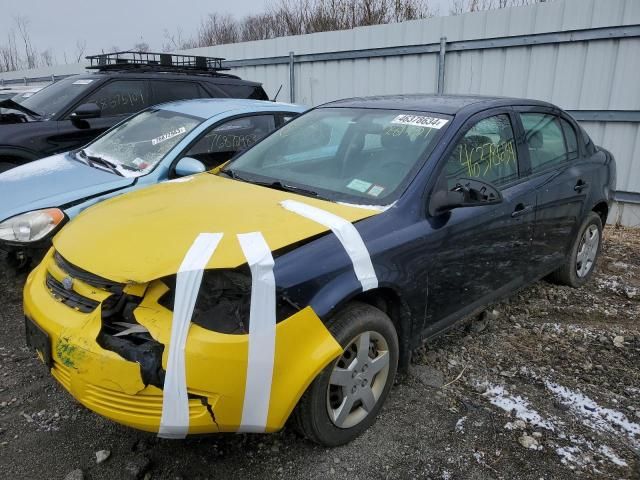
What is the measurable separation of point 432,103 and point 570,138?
5.07ft

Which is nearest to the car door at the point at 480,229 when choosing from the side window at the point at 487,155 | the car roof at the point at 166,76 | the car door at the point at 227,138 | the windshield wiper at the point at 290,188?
the side window at the point at 487,155

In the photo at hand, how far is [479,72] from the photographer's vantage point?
23.6ft

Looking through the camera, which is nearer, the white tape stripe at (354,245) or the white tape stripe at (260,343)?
the white tape stripe at (260,343)

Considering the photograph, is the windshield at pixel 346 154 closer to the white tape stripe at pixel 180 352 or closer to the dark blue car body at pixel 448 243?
the dark blue car body at pixel 448 243

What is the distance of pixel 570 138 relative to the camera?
4.12m

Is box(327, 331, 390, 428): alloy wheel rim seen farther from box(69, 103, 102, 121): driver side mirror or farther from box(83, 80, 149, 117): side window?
box(83, 80, 149, 117): side window

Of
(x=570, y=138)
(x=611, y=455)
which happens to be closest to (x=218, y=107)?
(x=570, y=138)

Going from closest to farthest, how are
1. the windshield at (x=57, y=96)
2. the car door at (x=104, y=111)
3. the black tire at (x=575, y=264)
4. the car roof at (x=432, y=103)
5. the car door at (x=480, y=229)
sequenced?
the car door at (x=480, y=229), the car roof at (x=432, y=103), the black tire at (x=575, y=264), the car door at (x=104, y=111), the windshield at (x=57, y=96)

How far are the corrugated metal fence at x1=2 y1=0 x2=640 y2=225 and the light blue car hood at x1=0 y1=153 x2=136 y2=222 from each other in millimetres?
5265

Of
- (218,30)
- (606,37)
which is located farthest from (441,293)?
(218,30)

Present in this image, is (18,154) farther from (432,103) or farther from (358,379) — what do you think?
(358,379)

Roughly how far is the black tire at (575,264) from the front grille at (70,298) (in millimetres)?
3610

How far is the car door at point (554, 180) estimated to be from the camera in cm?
357

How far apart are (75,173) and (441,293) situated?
3048 millimetres
